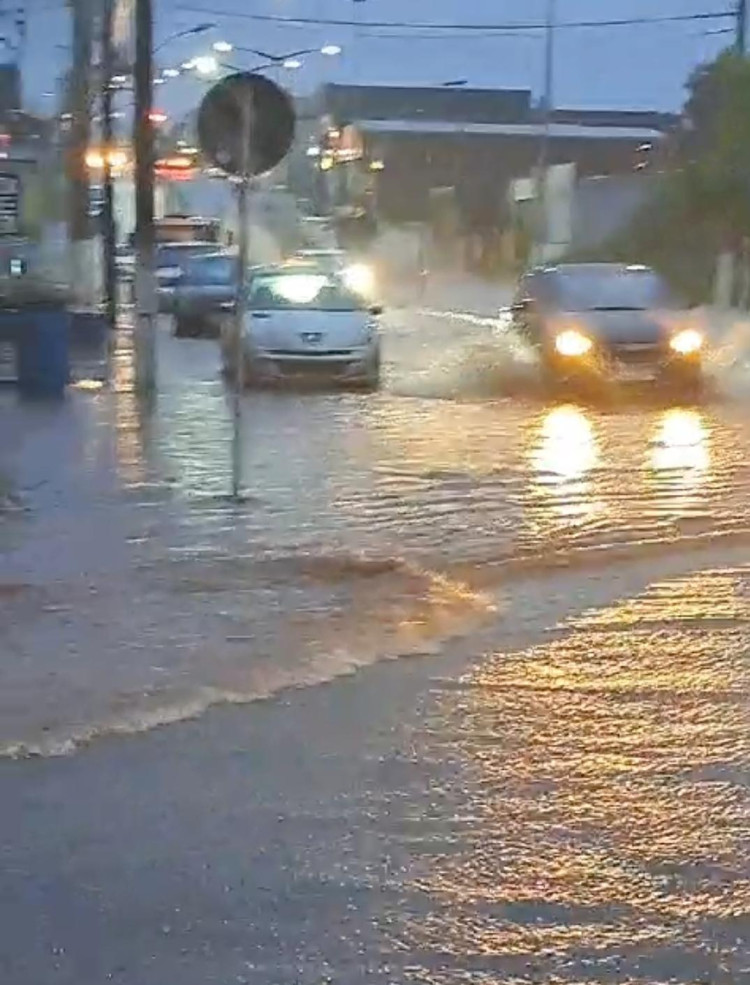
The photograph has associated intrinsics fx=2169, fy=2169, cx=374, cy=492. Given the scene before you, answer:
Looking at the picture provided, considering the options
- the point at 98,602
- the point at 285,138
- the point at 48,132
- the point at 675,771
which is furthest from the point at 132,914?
the point at 48,132

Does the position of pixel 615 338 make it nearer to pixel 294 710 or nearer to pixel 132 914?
pixel 294 710

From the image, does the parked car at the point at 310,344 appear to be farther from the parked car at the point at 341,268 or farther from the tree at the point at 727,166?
the tree at the point at 727,166

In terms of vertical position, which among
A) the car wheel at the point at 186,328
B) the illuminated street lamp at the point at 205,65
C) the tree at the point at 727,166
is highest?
the illuminated street lamp at the point at 205,65

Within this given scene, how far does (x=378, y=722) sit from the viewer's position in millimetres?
8141

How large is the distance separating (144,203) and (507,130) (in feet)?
193

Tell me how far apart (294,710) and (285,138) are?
248 inches

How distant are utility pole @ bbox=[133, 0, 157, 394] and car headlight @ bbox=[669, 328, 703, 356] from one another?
5.60 m

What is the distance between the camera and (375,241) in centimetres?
7238

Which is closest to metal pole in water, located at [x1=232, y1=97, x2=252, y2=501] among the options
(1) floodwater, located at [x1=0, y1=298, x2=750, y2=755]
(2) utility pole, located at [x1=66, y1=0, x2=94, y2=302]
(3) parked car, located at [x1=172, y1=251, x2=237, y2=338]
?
(1) floodwater, located at [x1=0, y1=298, x2=750, y2=755]

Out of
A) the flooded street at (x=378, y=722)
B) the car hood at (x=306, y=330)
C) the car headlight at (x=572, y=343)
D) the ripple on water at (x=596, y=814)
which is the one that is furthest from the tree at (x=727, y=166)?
the ripple on water at (x=596, y=814)

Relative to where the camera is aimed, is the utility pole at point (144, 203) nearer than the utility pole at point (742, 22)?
Yes

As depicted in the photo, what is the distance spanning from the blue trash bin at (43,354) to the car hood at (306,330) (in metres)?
2.47

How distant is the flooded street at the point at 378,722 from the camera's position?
566 cm

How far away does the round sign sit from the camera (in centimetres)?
1374
